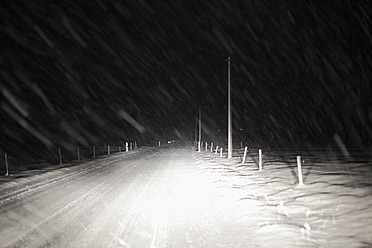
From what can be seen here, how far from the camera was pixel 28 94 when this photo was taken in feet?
310

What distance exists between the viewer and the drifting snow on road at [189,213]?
597 cm

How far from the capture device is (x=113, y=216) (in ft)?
25.0

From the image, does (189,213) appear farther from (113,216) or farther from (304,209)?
(304,209)

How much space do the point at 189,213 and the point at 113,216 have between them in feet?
6.29

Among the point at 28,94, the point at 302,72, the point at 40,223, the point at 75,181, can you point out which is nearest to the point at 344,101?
the point at 302,72

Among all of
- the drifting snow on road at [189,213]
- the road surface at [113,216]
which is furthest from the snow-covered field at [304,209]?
the road surface at [113,216]

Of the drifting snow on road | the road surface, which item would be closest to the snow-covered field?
the drifting snow on road

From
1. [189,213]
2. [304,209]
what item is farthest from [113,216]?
[304,209]

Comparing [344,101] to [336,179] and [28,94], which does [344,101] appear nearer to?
[336,179]

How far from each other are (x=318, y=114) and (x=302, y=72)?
28.2 metres

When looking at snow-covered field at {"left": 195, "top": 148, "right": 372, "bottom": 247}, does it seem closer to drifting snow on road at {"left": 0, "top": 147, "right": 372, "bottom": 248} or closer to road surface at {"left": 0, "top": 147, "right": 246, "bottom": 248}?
drifting snow on road at {"left": 0, "top": 147, "right": 372, "bottom": 248}

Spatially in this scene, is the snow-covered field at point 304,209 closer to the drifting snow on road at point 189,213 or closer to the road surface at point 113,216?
the drifting snow on road at point 189,213

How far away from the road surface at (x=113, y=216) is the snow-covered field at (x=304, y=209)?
73 cm

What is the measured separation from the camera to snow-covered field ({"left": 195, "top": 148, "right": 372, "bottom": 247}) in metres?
6.02
